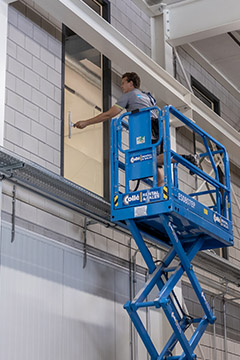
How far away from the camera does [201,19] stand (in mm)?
13875

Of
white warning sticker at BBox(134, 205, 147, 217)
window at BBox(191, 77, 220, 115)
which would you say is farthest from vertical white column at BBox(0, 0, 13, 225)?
window at BBox(191, 77, 220, 115)

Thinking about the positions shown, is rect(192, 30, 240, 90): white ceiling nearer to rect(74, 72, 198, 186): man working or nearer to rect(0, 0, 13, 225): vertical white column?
rect(74, 72, 198, 186): man working

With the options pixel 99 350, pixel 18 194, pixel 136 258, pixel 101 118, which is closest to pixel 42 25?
pixel 101 118

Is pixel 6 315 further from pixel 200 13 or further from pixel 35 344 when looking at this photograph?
pixel 200 13

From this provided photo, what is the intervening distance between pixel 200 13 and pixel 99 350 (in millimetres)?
7135

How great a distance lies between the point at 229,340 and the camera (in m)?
16.1

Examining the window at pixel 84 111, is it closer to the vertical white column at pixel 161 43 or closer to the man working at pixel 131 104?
the man working at pixel 131 104

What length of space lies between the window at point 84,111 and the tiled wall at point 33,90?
0.25 metres

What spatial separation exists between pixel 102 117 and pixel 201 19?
4064mm

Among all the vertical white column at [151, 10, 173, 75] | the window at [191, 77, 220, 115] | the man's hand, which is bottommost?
the man's hand

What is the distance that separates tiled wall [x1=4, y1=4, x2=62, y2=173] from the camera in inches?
410

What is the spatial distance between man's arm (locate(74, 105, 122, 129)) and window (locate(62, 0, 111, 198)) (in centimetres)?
43

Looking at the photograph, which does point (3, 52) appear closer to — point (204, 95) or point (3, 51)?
point (3, 51)

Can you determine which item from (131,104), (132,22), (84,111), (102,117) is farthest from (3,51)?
(132,22)
